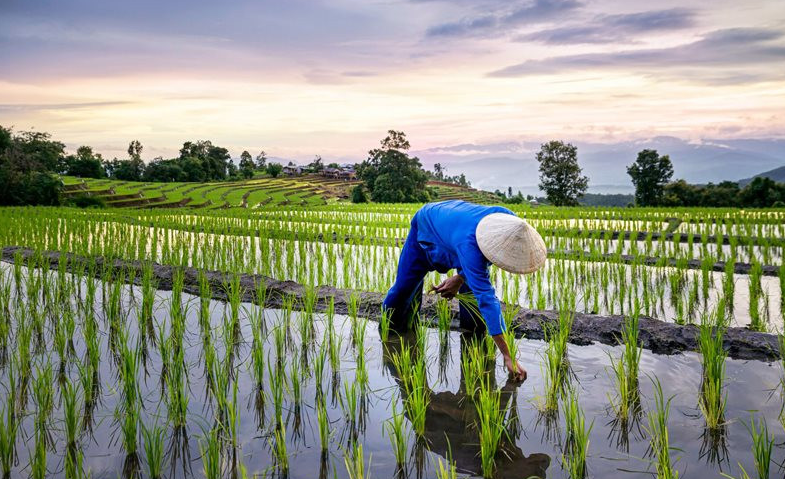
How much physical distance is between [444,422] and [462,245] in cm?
88

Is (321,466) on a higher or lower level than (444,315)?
lower

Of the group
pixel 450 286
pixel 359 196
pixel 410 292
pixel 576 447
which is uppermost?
pixel 359 196

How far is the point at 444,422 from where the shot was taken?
272cm

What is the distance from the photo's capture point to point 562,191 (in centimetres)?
3378

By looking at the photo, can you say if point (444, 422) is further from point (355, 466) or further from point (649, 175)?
point (649, 175)

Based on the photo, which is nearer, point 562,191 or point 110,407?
point 110,407

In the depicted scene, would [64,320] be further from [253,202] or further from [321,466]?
[253,202]

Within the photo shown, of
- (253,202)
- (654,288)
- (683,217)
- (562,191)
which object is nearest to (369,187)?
(253,202)

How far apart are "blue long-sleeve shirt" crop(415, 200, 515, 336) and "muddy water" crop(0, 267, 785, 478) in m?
0.53

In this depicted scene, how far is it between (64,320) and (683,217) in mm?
11969

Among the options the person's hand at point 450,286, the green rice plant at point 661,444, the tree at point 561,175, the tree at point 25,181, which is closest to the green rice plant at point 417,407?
the person's hand at point 450,286

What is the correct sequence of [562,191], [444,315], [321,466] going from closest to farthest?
1. [321,466]
2. [444,315]
3. [562,191]

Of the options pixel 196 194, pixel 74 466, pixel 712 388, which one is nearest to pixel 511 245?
pixel 712 388

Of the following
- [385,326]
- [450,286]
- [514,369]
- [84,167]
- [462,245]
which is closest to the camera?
[514,369]
